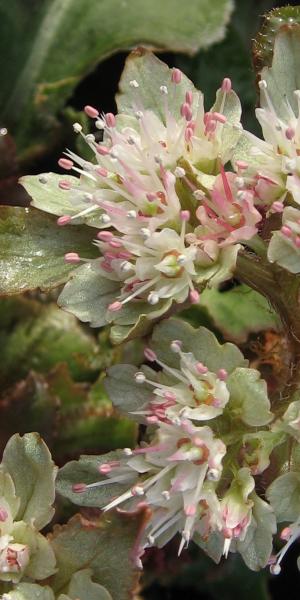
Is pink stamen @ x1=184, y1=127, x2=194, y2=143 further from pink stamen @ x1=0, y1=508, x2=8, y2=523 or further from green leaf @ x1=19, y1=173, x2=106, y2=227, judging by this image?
pink stamen @ x1=0, y1=508, x2=8, y2=523

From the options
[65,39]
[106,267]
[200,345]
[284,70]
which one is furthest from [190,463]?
[65,39]

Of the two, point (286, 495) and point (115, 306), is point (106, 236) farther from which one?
point (286, 495)

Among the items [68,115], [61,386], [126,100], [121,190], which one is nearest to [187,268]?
[121,190]

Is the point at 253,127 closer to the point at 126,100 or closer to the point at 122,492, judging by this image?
the point at 126,100

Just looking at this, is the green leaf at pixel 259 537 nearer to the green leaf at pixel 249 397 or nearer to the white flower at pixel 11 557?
the green leaf at pixel 249 397

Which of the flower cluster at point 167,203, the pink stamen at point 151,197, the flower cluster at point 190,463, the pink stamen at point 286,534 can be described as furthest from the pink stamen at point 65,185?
the pink stamen at point 286,534

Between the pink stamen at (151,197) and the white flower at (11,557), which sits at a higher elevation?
the pink stamen at (151,197)

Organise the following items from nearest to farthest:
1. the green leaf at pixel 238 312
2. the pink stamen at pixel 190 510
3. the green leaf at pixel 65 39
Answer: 1. the pink stamen at pixel 190 510
2. the green leaf at pixel 238 312
3. the green leaf at pixel 65 39

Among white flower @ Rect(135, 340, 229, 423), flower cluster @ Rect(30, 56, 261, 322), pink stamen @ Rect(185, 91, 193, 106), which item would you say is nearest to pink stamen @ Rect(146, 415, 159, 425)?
white flower @ Rect(135, 340, 229, 423)
